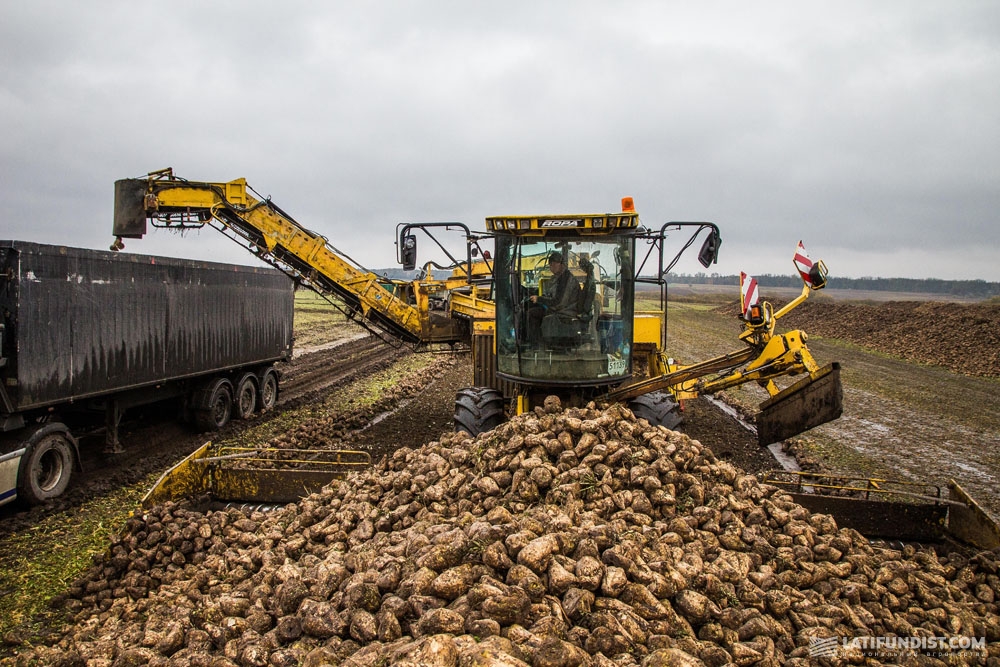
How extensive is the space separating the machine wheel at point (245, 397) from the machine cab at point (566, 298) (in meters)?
7.16

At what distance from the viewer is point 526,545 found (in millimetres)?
3533

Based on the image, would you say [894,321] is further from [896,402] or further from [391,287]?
[391,287]

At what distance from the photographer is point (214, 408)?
10898 millimetres

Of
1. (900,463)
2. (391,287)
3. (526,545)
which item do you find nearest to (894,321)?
(900,463)

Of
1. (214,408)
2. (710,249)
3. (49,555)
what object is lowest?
(49,555)

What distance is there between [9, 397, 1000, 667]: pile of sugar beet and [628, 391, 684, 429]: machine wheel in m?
1.71

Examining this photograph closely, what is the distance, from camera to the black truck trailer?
684 centimetres

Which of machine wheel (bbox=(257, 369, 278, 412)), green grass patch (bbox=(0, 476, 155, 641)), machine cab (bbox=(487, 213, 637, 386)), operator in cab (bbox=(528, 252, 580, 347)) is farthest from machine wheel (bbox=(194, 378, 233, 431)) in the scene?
operator in cab (bbox=(528, 252, 580, 347))

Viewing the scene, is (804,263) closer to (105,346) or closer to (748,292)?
(748,292)

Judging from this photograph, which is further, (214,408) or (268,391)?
(268,391)

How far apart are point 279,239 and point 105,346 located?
168 inches

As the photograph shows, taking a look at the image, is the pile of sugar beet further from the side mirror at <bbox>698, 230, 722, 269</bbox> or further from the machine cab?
the side mirror at <bbox>698, 230, 722, 269</bbox>

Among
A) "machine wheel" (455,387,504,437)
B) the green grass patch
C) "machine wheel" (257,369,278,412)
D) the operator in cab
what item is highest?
the operator in cab

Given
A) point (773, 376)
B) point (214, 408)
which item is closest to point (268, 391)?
point (214, 408)
